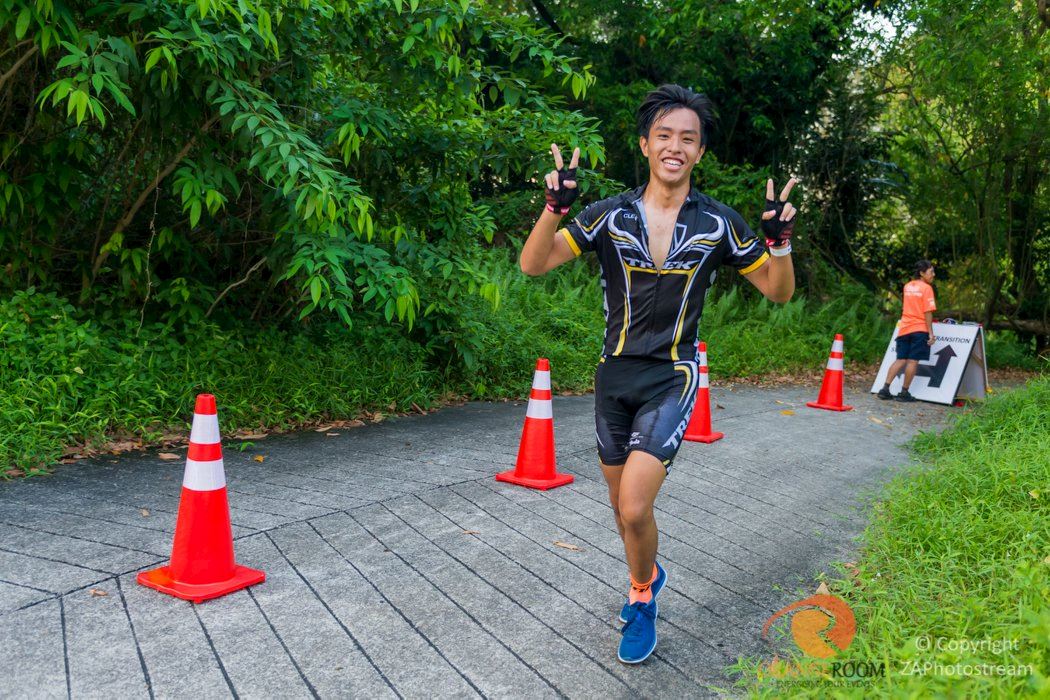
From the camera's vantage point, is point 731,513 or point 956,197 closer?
point 731,513

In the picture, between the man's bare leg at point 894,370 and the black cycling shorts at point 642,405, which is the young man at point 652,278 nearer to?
the black cycling shorts at point 642,405

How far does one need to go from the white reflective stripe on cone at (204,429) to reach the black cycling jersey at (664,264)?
1.88 m

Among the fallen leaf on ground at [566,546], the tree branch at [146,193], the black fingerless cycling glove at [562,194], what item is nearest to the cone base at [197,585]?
the fallen leaf on ground at [566,546]

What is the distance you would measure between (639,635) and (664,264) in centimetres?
158

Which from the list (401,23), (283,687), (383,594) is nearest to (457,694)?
(283,687)

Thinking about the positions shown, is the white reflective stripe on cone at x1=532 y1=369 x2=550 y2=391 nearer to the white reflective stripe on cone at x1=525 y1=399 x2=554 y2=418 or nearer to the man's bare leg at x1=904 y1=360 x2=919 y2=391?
the white reflective stripe on cone at x1=525 y1=399 x2=554 y2=418

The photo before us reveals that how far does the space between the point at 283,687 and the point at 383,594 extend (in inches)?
35.0

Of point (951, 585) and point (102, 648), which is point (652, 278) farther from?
point (102, 648)

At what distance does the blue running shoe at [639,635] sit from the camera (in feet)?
11.4

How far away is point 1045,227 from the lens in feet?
55.2

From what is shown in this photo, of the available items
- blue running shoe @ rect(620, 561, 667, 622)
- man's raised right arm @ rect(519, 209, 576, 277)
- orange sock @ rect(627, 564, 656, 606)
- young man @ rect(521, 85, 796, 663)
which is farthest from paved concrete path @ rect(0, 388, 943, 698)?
man's raised right arm @ rect(519, 209, 576, 277)

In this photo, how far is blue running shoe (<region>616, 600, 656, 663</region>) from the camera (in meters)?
3.47

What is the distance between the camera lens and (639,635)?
3498mm

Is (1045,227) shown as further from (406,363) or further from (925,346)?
(406,363)
